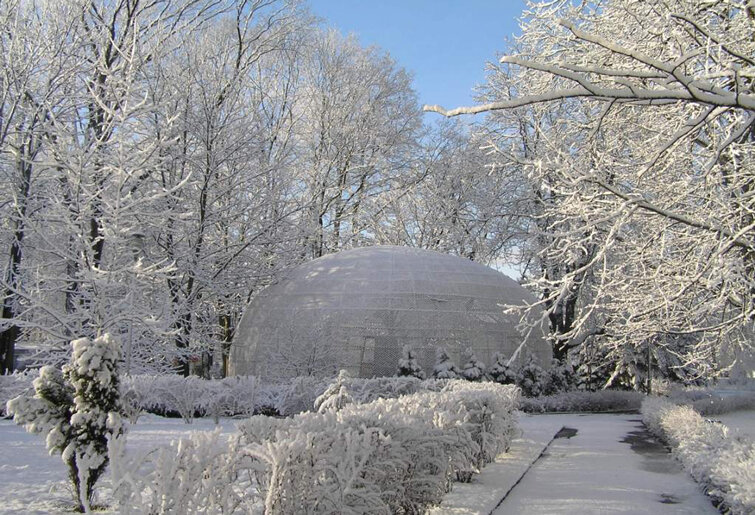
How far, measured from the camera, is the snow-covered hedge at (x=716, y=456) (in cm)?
598

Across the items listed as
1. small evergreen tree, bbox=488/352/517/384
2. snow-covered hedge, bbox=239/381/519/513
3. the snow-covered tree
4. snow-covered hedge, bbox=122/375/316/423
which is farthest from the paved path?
snow-covered hedge, bbox=122/375/316/423

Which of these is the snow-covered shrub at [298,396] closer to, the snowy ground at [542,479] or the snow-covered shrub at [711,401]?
the snowy ground at [542,479]

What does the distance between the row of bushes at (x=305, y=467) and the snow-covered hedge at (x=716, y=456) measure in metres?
2.62

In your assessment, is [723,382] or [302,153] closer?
[302,153]

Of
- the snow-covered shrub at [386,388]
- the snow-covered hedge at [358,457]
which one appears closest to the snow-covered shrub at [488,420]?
the snow-covered hedge at [358,457]

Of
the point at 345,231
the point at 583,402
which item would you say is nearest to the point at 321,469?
the point at 583,402

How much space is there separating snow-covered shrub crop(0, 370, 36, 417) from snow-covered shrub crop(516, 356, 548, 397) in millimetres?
12596

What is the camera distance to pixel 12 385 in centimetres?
1308

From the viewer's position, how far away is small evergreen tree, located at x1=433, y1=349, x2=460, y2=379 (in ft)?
53.6

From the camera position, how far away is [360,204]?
98.7ft

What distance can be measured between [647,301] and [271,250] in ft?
51.2

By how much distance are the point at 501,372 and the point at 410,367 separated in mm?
2894

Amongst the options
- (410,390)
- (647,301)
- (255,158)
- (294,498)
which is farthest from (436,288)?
(294,498)

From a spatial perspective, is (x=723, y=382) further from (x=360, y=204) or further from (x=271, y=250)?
(x=271, y=250)
